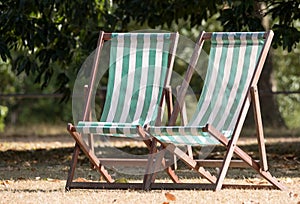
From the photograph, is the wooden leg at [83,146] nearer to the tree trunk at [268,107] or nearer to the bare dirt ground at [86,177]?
the bare dirt ground at [86,177]

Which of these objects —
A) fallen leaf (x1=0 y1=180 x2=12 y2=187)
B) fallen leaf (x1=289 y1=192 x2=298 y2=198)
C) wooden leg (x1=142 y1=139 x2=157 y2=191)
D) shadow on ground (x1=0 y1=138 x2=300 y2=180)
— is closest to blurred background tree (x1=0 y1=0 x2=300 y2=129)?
shadow on ground (x1=0 y1=138 x2=300 y2=180)

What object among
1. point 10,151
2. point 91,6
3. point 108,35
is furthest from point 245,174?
point 10,151

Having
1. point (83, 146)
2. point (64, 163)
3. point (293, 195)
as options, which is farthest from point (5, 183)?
point (64, 163)

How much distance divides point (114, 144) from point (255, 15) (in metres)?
3.31

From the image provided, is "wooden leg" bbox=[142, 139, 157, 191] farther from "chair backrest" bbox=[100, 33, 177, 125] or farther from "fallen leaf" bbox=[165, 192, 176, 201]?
"fallen leaf" bbox=[165, 192, 176, 201]

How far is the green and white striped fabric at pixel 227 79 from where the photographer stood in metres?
5.44

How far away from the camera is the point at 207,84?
5.65 m

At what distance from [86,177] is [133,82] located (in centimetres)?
122

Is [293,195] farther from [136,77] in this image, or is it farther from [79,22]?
[79,22]

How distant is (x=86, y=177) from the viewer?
21.9 ft

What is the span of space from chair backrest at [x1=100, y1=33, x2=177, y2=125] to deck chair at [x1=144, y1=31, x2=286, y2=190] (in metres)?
A: 0.20

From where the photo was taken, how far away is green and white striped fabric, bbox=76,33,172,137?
18.4 ft

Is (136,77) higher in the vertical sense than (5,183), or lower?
higher

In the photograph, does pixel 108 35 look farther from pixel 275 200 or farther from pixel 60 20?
pixel 60 20
